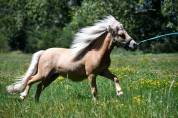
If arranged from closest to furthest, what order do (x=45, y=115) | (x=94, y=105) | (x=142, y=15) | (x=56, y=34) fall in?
(x=45, y=115) → (x=94, y=105) → (x=142, y=15) → (x=56, y=34)

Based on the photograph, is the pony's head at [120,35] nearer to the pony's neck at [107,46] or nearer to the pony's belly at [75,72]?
the pony's neck at [107,46]

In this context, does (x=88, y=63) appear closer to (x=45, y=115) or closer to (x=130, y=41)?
(x=130, y=41)

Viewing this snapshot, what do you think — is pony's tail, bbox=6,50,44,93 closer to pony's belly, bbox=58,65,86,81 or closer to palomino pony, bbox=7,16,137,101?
palomino pony, bbox=7,16,137,101

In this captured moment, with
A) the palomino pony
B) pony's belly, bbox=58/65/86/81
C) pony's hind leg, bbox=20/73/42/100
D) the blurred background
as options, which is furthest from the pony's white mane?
the blurred background

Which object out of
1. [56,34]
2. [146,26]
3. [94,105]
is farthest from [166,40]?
[94,105]

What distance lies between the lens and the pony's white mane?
11266 mm

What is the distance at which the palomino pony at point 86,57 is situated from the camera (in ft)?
35.9

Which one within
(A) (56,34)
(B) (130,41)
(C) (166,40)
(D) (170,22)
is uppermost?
(B) (130,41)

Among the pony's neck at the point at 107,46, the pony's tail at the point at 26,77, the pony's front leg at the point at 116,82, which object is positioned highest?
the pony's neck at the point at 107,46

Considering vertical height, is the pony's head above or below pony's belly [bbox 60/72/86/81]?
above

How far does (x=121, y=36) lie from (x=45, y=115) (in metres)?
4.34

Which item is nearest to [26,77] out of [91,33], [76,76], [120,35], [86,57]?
[76,76]

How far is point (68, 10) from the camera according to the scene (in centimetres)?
6819

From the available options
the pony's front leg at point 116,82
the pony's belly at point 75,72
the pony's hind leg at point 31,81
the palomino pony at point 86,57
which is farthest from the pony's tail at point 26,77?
the pony's front leg at point 116,82
